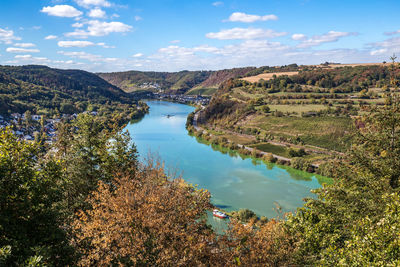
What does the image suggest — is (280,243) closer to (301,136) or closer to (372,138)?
(372,138)

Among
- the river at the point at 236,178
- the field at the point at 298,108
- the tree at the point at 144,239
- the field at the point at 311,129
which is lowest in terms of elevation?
the river at the point at 236,178

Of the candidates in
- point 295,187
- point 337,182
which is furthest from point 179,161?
point 337,182

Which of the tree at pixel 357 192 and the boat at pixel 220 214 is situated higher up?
the tree at pixel 357 192

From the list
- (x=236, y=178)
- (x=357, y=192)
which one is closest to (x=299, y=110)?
(x=236, y=178)

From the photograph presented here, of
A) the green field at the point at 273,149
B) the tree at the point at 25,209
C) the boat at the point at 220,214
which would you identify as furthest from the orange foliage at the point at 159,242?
the green field at the point at 273,149

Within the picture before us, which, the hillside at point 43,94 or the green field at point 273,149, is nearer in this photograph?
the green field at point 273,149

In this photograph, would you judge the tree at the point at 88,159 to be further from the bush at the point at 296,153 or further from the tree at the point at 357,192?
the bush at the point at 296,153

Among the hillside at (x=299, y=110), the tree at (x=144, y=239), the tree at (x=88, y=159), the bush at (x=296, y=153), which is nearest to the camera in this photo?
the tree at (x=144, y=239)

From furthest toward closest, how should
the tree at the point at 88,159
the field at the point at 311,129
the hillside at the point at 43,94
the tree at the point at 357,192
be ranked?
the hillside at the point at 43,94 → the field at the point at 311,129 → the tree at the point at 88,159 → the tree at the point at 357,192
